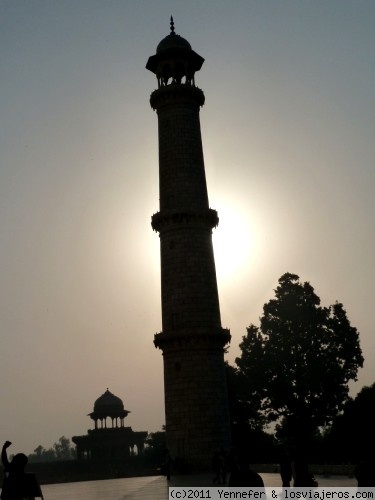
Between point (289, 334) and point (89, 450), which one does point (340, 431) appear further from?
point (89, 450)

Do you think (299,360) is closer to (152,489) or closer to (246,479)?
(152,489)

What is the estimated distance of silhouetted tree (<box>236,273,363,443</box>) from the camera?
1794 inches

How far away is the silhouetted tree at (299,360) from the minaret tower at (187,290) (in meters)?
11.4

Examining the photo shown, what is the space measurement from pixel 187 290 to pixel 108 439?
35.7 meters

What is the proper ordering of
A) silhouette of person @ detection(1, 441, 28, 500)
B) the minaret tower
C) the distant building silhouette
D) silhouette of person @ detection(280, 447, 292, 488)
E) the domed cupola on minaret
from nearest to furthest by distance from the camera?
silhouette of person @ detection(1, 441, 28, 500) → silhouette of person @ detection(280, 447, 292, 488) → the minaret tower → the domed cupola on minaret → the distant building silhouette

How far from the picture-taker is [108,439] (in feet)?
217

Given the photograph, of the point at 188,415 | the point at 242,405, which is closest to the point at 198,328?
the point at 188,415

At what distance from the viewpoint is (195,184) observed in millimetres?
38969

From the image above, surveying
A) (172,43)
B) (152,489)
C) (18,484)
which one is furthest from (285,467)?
(172,43)

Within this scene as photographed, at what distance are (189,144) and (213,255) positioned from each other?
759 cm

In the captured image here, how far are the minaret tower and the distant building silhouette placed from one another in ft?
102

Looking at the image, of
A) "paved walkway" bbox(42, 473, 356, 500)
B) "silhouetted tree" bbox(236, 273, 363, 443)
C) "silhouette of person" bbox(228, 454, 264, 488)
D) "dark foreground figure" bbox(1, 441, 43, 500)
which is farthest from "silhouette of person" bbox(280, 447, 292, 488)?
"silhouetted tree" bbox(236, 273, 363, 443)

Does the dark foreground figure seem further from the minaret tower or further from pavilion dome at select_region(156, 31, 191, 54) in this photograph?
pavilion dome at select_region(156, 31, 191, 54)

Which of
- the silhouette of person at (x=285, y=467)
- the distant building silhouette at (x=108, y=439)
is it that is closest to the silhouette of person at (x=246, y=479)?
the silhouette of person at (x=285, y=467)
